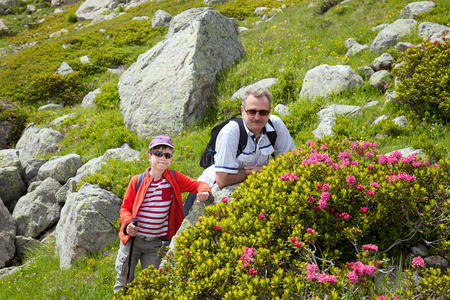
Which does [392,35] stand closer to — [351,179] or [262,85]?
[262,85]

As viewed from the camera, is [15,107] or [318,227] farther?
[15,107]

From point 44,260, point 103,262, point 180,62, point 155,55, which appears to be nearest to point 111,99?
point 155,55

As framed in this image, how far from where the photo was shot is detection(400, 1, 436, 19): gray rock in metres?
11.9

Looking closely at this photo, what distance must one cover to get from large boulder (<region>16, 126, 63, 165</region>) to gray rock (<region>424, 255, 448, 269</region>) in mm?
12234

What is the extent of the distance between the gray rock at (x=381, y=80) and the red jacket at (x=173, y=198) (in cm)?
679

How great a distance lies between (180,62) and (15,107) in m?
9.75

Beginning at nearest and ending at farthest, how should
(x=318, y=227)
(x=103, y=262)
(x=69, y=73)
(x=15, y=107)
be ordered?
1. (x=318, y=227)
2. (x=103, y=262)
3. (x=15, y=107)
4. (x=69, y=73)

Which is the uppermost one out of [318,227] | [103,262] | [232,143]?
[232,143]

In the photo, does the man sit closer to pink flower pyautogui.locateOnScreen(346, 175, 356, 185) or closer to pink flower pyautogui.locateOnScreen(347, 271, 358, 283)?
pink flower pyautogui.locateOnScreen(346, 175, 356, 185)

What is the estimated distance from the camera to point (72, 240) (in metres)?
6.41

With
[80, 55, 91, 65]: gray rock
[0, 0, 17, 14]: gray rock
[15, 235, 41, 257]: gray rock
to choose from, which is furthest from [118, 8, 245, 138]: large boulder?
[0, 0, 17, 14]: gray rock

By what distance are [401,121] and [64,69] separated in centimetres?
1728

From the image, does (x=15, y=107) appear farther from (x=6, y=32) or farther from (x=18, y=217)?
(x=6, y=32)

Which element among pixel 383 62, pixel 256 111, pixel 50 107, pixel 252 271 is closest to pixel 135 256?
pixel 252 271
